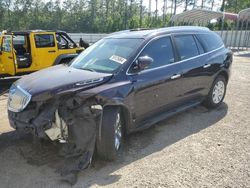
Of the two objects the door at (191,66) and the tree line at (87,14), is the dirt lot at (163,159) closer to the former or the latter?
the door at (191,66)

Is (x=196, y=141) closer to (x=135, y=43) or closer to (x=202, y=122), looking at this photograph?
(x=202, y=122)

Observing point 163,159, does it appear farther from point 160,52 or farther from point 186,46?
point 186,46

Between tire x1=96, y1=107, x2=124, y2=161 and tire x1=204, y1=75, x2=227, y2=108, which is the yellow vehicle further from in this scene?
tire x1=96, y1=107, x2=124, y2=161

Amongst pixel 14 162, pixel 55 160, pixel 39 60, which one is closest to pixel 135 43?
pixel 55 160

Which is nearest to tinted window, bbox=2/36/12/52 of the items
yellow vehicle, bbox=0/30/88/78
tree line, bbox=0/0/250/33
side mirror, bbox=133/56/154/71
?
yellow vehicle, bbox=0/30/88/78

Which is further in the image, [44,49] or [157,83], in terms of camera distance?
[44,49]

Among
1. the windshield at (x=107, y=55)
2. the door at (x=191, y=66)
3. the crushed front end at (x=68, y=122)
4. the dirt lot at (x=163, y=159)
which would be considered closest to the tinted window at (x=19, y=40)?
the dirt lot at (x=163, y=159)

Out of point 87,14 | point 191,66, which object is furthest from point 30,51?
point 87,14

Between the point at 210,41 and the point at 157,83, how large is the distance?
2.26m

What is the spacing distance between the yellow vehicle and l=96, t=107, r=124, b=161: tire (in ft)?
20.4

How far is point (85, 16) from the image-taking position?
188 ft

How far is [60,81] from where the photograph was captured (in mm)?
4164

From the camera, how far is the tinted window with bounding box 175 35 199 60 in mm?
5531

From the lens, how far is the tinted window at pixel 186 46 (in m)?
5.53
